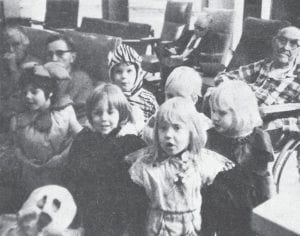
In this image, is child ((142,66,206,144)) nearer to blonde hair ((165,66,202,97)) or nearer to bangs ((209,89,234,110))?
blonde hair ((165,66,202,97))

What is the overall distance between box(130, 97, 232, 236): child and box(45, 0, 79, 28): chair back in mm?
4201

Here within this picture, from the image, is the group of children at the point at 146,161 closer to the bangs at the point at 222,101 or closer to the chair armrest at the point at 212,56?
the bangs at the point at 222,101

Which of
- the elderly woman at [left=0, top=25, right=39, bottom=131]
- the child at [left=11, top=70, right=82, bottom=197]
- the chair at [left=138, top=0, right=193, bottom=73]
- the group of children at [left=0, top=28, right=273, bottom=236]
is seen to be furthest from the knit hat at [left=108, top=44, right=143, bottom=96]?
the chair at [left=138, top=0, right=193, bottom=73]

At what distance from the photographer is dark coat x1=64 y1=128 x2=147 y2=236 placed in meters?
1.75

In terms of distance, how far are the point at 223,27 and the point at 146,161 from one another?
9.52 ft

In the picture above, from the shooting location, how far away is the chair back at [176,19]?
5285 mm

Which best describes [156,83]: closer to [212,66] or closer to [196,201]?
[212,66]

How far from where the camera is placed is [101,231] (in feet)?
5.92

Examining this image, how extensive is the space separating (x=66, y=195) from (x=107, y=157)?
0.24 m

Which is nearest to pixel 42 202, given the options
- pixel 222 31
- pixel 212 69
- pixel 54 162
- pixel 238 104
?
pixel 54 162

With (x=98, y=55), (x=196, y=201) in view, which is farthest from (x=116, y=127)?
(x=98, y=55)

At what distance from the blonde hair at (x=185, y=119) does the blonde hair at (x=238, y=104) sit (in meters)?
0.31

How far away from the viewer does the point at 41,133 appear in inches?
92.3

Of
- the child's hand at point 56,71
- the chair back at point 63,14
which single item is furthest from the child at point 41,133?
the chair back at point 63,14
